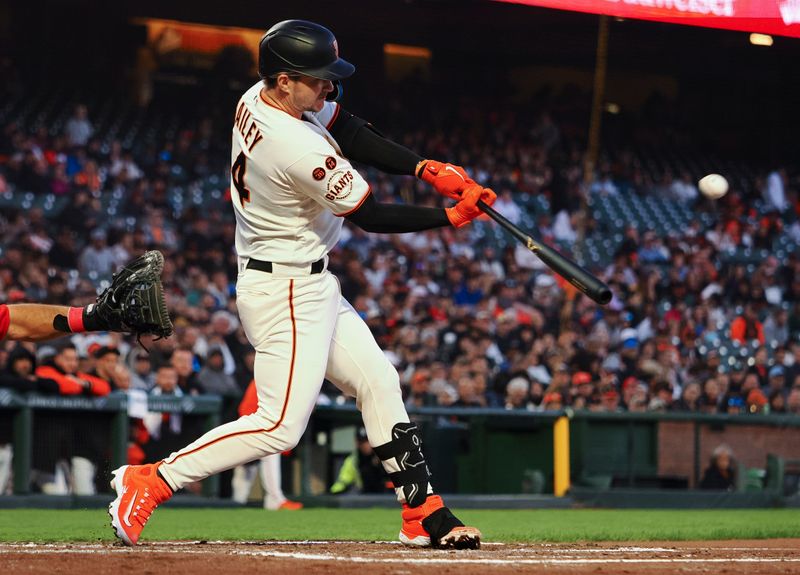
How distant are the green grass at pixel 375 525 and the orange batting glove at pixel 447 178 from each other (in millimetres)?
1860

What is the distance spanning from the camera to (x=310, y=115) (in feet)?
14.6

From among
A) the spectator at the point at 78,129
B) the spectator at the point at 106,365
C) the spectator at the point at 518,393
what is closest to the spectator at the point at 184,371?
the spectator at the point at 106,365

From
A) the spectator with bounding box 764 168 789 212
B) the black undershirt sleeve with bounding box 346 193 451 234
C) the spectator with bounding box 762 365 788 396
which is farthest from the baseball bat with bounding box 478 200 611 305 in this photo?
the spectator with bounding box 764 168 789 212

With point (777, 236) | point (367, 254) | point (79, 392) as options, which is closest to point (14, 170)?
point (367, 254)

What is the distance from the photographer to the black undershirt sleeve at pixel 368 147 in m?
4.46

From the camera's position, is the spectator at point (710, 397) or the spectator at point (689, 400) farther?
the spectator at point (710, 397)

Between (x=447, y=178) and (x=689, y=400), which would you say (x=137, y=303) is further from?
(x=689, y=400)

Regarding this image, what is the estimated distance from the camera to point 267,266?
4254 millimetres

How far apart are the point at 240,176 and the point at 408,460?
1146 mm

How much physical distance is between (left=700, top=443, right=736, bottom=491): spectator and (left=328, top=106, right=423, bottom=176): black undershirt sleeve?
624cm

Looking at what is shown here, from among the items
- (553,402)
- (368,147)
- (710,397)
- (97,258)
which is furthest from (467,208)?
(97,258)

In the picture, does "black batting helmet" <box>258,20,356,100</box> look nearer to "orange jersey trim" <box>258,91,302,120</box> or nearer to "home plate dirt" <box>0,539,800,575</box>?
"orange jersey trim" <box>258,91,302,120</box>

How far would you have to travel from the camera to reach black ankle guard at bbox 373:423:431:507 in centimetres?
441

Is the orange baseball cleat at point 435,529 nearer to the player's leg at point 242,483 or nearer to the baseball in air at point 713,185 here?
the player's leg at point 242,483
